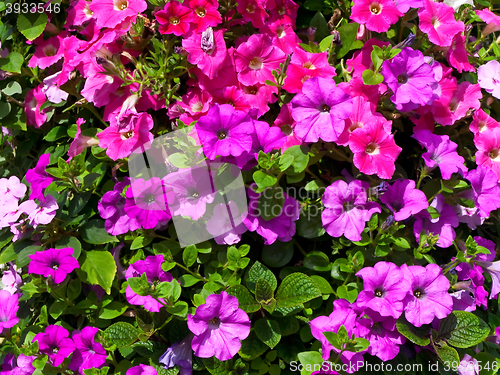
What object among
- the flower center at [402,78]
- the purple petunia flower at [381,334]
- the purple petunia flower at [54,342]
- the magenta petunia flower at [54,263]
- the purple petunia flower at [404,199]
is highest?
the flower center at [402,78]

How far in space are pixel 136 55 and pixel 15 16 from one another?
72cm

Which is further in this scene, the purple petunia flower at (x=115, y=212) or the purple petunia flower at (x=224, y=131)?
the purple petunia flower at (x=115, y=212)

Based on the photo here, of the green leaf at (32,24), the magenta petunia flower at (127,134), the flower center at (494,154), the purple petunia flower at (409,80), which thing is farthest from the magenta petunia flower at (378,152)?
the green leaf at (32,24)

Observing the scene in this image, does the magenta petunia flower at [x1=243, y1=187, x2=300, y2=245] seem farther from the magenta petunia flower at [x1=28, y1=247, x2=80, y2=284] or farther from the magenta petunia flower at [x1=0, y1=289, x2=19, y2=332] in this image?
the magenta petunia flower at [x1=0, y1=289, x2=19, y2=332]

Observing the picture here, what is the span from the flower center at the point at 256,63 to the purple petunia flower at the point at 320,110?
0.26 m

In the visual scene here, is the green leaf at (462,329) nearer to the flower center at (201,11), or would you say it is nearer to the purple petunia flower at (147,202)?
the purple petunia flower at (147,202)

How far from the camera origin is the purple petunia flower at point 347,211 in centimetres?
133

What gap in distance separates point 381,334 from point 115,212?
105 cm

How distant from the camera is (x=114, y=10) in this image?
144 centimetres

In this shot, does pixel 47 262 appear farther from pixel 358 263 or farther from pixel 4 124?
pixel 358 263

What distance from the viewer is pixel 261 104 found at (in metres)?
1.44

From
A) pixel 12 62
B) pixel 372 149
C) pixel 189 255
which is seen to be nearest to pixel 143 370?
pixel 189 255

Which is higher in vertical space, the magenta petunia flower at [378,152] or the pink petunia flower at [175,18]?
the pink petunia flower at [175,18]

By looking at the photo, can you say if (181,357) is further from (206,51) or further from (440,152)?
(440,152)
